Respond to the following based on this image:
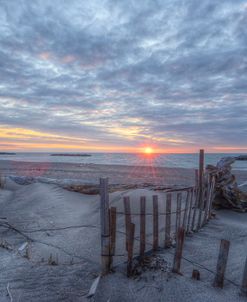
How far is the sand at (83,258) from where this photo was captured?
142 inches

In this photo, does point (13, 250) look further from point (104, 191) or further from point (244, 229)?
point (244, 229)

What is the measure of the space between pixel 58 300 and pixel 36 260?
62.4 inches

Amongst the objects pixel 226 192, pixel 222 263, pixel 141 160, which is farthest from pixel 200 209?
pixel 141 160

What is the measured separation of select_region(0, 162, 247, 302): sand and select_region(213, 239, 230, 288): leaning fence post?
0.37 ft

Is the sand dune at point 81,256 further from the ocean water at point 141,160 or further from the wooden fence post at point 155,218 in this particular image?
the ocean water at point 141,160

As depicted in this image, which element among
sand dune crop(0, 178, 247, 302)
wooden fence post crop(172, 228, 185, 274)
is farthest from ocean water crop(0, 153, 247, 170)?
wooden fence post crop(172, 228, 185, 274)

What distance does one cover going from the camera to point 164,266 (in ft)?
13.5

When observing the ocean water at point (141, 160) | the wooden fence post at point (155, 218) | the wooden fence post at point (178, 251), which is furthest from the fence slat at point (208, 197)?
the ocean water at point (141, 160)

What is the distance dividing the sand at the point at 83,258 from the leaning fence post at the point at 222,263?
0.37 feet

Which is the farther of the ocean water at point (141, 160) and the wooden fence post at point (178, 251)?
the ocean water at point (141, 160)

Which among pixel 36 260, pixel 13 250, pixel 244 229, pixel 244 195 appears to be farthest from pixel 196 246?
pixel 244 195

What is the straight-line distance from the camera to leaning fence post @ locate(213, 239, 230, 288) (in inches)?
137

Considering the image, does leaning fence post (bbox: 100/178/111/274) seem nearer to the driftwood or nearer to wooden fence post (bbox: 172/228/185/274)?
wooden fence post (bbox: 172/228/185/274)

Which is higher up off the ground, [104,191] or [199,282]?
[104,191]
